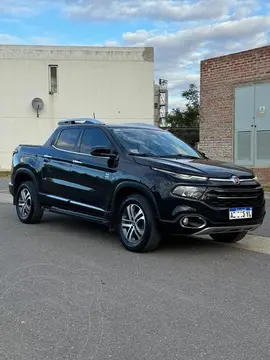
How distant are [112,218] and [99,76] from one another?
21.6 m

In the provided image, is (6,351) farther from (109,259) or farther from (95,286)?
(109,259)

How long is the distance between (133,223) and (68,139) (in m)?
2.33

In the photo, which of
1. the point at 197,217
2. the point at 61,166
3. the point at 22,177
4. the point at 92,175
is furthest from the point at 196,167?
the point at 22,177

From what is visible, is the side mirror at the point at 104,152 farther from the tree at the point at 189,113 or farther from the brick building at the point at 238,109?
the tree at the point at 189,113

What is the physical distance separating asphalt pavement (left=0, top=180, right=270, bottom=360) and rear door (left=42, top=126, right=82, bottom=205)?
0.94 m

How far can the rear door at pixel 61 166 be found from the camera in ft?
25.8

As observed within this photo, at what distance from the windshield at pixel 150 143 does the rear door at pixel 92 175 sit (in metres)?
0.26

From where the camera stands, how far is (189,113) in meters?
39.1

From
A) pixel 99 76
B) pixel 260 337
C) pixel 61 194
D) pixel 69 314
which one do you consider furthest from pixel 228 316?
pixel 99 76

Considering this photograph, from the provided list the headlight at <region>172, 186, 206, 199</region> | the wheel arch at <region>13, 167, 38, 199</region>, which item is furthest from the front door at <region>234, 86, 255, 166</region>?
the headlight at <region>172, 186, 206, 199</region>

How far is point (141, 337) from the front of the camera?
3873 millimetres

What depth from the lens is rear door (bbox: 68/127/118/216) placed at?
7.05 meters

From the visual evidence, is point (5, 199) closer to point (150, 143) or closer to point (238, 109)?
point (150, 143)

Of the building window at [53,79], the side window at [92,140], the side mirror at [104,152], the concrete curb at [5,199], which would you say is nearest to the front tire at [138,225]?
the side mirror at [104,152]
